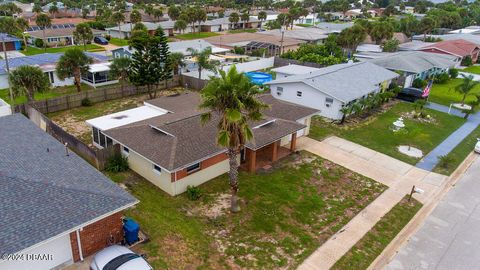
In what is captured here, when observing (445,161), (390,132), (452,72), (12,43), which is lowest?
(390,132)

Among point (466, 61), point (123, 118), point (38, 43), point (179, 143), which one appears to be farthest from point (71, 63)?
point (466, 61)

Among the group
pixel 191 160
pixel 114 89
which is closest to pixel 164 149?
pixel 191 160

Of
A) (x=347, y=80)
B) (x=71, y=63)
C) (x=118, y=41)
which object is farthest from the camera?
(x=118, y=41)

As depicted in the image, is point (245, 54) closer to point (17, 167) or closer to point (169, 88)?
point (169, 88)

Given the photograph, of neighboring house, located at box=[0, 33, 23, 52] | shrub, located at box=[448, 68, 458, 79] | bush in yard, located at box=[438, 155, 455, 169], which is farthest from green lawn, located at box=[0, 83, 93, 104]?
shrub, located at box=[448, 68, 458, 79]

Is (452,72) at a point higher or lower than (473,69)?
higher

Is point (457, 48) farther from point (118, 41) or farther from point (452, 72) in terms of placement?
point (118, 41)
